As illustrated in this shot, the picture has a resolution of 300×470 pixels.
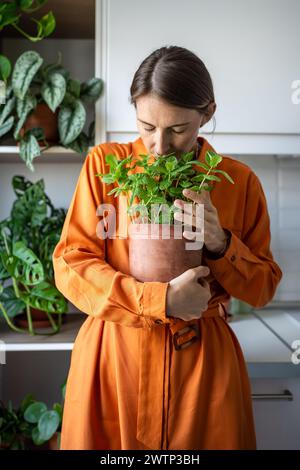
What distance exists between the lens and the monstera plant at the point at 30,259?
1.33 metres

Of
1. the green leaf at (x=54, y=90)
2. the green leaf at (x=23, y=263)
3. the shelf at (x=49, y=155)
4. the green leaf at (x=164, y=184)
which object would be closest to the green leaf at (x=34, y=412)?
the green leaf at (x=23, y=263)

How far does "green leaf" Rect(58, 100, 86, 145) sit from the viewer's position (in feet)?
4.44

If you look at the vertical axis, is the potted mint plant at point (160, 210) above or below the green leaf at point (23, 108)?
below

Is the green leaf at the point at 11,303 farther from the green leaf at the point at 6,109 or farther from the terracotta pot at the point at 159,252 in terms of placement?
the terracotta pot at the point at 159,252

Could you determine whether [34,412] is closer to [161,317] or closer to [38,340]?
[38,340]

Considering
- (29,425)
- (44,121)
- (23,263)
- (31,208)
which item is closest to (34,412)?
(29,425)

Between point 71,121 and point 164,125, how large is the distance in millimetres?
527

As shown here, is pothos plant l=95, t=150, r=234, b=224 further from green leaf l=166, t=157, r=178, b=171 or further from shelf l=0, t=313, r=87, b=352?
shelf l=0, t=313, r=87, b=352

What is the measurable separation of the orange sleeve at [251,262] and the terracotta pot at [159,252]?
0.28 ft

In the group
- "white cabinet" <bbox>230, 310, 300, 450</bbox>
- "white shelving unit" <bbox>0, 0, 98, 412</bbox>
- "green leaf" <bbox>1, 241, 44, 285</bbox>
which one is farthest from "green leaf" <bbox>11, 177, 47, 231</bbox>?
"white cabinet" <bbox>230, 310, 300, 450</bbox>

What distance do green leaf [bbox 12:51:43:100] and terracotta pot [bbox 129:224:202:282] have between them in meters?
0.66

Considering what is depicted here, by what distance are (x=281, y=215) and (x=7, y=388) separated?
1.06 m

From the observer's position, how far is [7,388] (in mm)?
1719
